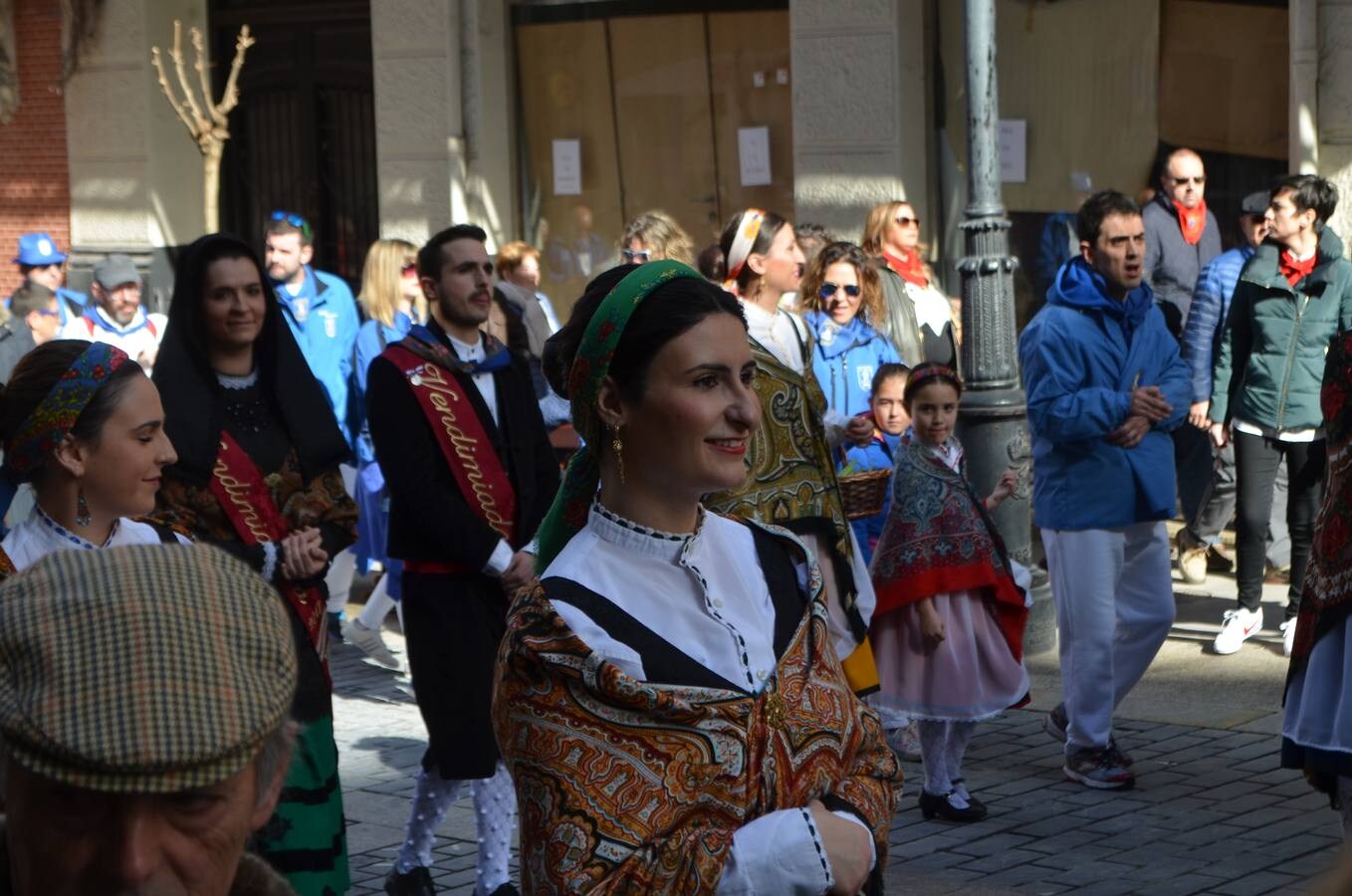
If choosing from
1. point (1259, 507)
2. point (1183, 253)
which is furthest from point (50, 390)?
point (1183, 253)

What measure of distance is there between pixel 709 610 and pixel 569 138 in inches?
489

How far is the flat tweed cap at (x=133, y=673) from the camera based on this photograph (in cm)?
175

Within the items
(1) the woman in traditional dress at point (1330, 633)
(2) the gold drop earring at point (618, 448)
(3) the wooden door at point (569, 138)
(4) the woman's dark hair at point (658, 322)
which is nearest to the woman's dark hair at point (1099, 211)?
(1) the woman in traditional dress at point (1330, 633)

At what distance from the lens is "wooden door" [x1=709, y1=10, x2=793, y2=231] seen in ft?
46.2

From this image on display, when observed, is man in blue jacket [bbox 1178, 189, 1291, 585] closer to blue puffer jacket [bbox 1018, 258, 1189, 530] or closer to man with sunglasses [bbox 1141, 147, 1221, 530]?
man with sunglasses [bbox 1141, 147, 1221, 530]

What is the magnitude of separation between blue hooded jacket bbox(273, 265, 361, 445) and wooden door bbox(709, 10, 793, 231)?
3447 mm

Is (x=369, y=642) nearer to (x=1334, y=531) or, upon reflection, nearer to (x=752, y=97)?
(x=752, y=97)

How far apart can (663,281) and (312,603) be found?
2.72 metres

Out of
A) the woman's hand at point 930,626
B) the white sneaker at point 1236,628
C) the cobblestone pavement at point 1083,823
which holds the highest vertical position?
the woman's hand at point 930,626

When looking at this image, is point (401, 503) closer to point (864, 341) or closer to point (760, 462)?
point (760, 462)

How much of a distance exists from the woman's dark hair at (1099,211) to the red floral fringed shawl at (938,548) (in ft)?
3.40

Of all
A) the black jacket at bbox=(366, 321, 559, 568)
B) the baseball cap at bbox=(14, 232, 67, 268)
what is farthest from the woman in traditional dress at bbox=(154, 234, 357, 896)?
the baseball cap at bbox=(14, 232, 67, 268)

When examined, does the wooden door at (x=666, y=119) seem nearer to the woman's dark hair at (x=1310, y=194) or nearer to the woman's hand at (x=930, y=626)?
the woman's dark hair at (x=1310, y=194)

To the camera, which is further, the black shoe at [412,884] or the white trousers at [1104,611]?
the white trousers at [1104,611]
